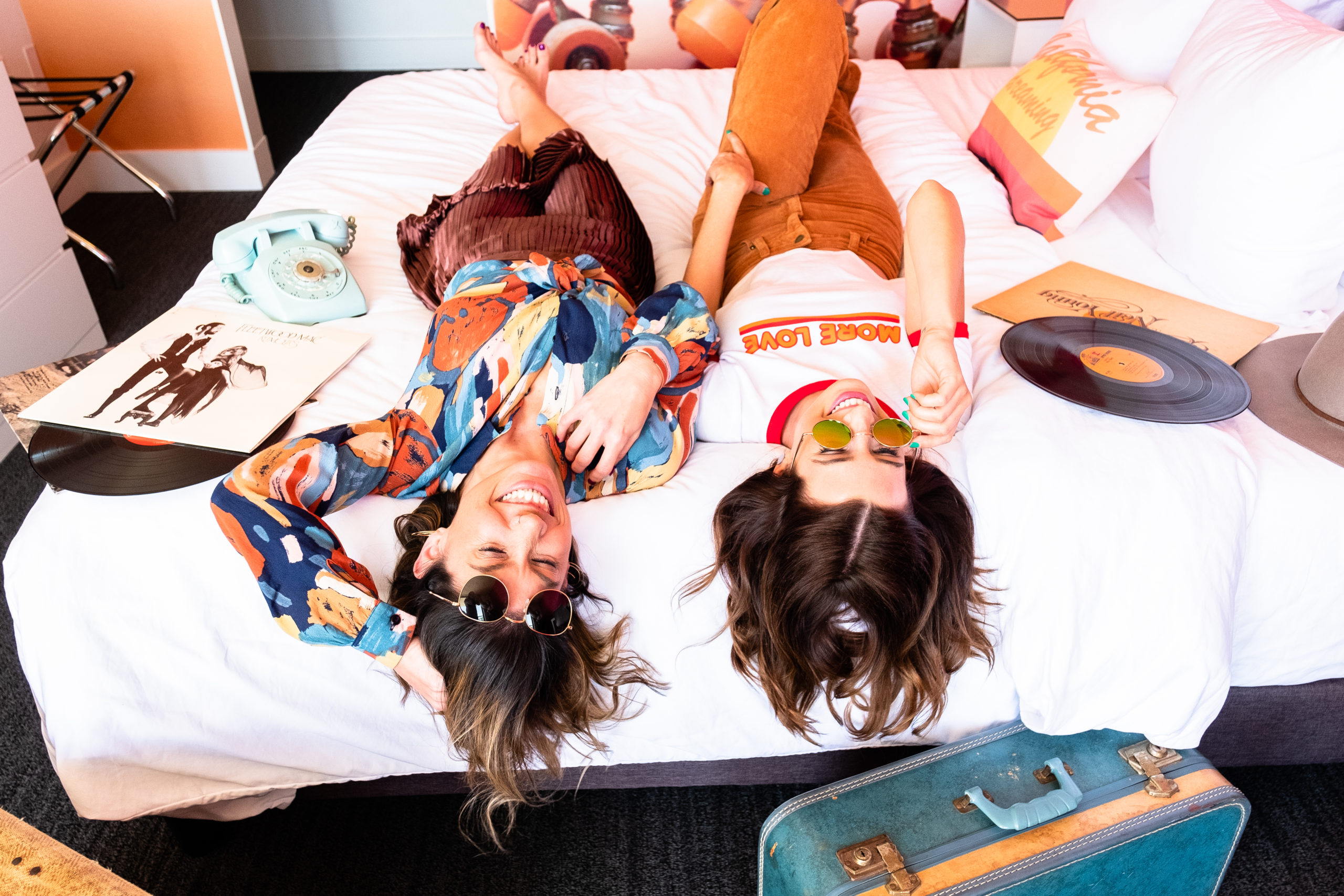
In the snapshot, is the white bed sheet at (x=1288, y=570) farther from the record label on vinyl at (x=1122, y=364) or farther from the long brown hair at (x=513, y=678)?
the long brown hair at (x=513, y=678)

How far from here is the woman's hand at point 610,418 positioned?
4.12 feet

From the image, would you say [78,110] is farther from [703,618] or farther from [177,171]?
[703,618]

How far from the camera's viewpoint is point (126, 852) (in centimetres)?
134

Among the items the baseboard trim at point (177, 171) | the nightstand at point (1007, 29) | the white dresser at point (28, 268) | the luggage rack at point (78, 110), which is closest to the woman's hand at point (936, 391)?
the nightstand at point (1007, 29)

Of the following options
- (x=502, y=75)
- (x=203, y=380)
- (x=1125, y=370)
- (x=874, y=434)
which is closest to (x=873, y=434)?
(x=874, y=434)

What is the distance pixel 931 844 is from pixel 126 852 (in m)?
1.23

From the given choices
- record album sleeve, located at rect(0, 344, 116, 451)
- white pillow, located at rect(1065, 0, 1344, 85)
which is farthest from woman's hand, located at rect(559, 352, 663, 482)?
white pillow, located at rect(1065, 0, 1344, 85)

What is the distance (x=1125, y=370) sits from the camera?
1.30m

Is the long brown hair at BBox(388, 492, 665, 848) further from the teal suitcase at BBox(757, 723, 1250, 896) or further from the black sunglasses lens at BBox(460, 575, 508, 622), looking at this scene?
the teal suitcase at BBox(757, 723, 1250, 896)

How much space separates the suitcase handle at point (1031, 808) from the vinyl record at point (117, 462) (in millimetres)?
1073

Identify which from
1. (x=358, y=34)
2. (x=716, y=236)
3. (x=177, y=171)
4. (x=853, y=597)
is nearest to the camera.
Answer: (x=853, y=597)

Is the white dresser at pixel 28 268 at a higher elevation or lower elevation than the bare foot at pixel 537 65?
lower

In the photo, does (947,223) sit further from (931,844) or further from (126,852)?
(126,852)

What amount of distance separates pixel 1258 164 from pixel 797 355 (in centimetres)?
85
